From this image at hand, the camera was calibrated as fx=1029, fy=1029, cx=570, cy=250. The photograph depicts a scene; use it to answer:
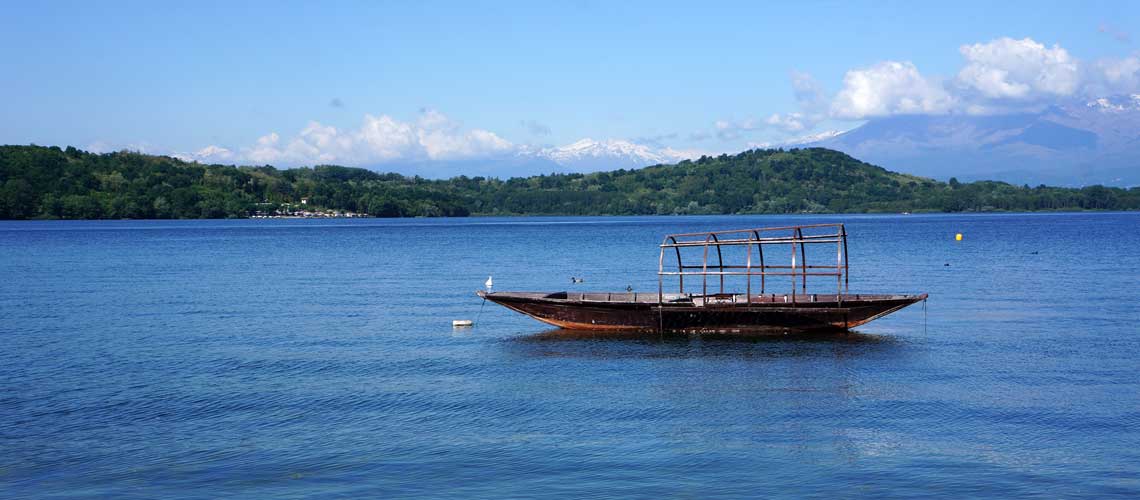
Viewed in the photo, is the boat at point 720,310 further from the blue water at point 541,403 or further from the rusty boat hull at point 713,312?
the blue water at point 541,403

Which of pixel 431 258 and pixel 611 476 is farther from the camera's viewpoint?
pixel 431 258

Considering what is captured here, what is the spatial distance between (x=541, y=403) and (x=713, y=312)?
12.3 meters

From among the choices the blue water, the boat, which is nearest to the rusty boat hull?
the boat

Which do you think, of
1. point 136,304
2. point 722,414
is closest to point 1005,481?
point 722,414

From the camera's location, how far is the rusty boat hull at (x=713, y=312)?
3625 cm

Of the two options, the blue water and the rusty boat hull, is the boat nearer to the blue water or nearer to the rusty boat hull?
the rusty boat hull

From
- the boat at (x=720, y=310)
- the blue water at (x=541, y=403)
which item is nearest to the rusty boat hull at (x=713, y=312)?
the boat at (x=720, y=310)

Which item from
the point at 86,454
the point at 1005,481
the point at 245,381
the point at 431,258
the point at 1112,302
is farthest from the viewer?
the point at 431,258

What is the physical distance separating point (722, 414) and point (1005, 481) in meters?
6.98

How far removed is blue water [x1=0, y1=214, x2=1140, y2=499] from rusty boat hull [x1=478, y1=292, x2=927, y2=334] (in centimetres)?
97

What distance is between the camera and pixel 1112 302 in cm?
4647

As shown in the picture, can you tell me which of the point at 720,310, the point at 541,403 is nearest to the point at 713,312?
the point at 720,310

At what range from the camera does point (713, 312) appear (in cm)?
3659

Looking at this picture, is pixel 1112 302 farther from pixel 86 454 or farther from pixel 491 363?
pixel 86 454
